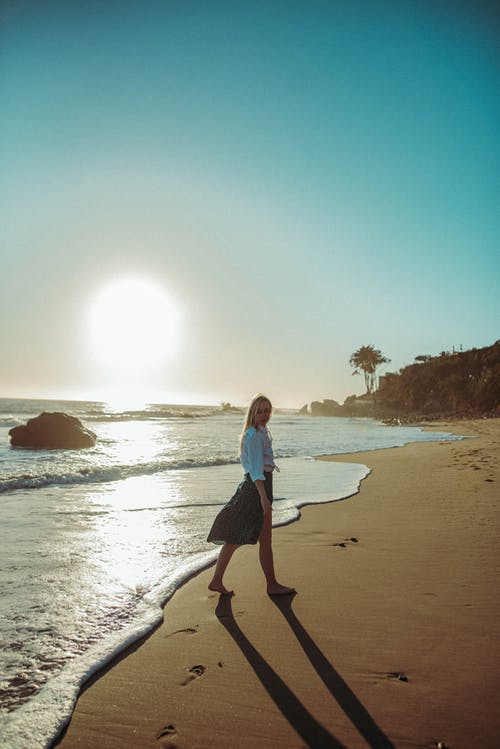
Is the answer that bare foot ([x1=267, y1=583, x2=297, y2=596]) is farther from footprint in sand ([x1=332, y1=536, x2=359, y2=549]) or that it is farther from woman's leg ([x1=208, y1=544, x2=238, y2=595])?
footprint in sand ([x1=332, y1=536, x2=359, y2=549])

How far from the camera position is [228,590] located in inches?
175

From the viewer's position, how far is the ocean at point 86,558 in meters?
2.91

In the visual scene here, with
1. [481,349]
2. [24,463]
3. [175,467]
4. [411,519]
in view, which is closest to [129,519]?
[411,519]

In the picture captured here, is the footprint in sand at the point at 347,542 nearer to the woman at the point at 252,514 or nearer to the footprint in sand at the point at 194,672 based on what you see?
the woman at the point at 252,514

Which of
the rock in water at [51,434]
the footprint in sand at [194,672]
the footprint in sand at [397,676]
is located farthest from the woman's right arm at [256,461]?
the rock in water at [51,434]

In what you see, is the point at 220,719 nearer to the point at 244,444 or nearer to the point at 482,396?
the point at 244,444

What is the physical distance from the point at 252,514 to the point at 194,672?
64.2 inches

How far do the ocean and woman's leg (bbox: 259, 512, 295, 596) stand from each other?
91 centimetres

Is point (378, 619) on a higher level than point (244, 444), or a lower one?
lower

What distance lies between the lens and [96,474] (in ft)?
40.2

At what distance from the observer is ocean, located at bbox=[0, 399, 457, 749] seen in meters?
2.91

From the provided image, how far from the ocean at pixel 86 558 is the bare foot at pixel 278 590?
939 millimetres

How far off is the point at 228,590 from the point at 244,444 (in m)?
1.40

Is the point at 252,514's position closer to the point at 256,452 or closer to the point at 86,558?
the point at 256,452
